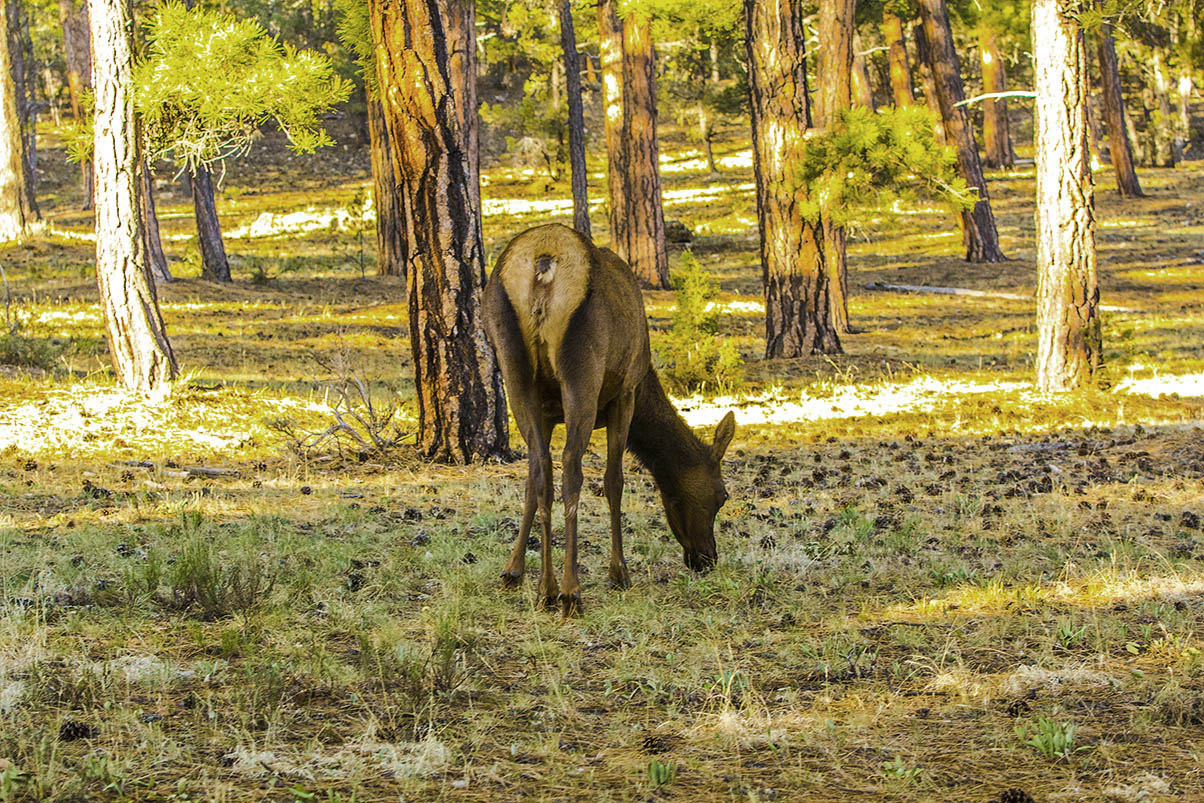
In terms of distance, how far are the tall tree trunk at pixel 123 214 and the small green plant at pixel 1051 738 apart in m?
10.7

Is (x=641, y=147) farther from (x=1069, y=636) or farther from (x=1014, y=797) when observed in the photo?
(x=1014, y=797)

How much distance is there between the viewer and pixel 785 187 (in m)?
16.4

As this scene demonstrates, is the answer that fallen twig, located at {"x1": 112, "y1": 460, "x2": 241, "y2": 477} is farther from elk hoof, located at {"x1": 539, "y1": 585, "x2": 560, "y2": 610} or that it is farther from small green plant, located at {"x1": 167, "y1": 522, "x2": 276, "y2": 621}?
elk hoof, located at {"x1": 539, "y1": 585, "x2": 560, "y2": 610}

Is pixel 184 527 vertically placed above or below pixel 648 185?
below

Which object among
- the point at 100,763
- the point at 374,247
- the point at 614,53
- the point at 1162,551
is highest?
the point at 614,53

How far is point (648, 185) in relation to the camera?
1011 inches

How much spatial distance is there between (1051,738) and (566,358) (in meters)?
3.03

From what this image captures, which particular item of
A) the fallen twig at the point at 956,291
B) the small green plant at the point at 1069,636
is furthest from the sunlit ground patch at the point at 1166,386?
the small green plant at the point at 1069,636

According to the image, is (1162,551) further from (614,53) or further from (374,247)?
(374,247)

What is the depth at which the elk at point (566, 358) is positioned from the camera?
20.4 feet

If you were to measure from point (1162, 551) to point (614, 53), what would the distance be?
2066 centimetres

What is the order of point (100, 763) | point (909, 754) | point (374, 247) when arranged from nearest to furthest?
point (100, 763)
point (909, 754)
point (374, 247)

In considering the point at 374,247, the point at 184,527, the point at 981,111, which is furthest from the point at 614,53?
the point at 981,111

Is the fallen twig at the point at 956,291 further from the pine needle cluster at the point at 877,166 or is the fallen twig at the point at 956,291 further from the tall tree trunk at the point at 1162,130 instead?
the tall tree trunk at the point at 1162,130
